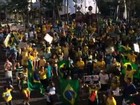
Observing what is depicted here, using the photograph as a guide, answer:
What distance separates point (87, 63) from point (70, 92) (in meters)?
4.84

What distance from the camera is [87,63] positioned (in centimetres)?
2486

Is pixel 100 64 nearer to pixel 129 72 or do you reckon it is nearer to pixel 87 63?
pixel 87 63

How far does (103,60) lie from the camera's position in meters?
24.7

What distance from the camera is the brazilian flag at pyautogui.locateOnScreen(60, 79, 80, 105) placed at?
20141 mm

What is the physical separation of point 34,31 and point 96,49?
10.8m

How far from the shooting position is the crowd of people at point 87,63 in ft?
67.4

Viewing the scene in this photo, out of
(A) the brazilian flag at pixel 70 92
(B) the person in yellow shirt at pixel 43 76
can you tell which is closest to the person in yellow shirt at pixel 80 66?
(B) the person in yellow shirt at pixel 43 76

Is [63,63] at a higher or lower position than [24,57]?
lower

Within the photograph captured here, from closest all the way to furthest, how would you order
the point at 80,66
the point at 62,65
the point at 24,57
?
the point at 80,66 → the point at 62,65 → the point at 24,57

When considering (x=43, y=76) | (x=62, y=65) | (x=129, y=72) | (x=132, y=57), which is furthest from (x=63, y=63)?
(x=129, y=72)

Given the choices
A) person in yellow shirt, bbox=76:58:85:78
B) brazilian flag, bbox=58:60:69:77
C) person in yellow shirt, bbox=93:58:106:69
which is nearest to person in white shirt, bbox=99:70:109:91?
person in yellow shirt, bbox=93:58:106:69

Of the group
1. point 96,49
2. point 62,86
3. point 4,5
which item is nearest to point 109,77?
point 62,86

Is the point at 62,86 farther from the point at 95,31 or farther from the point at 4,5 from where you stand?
the point at 4,5

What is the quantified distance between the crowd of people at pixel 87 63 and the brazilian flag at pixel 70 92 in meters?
0.49
